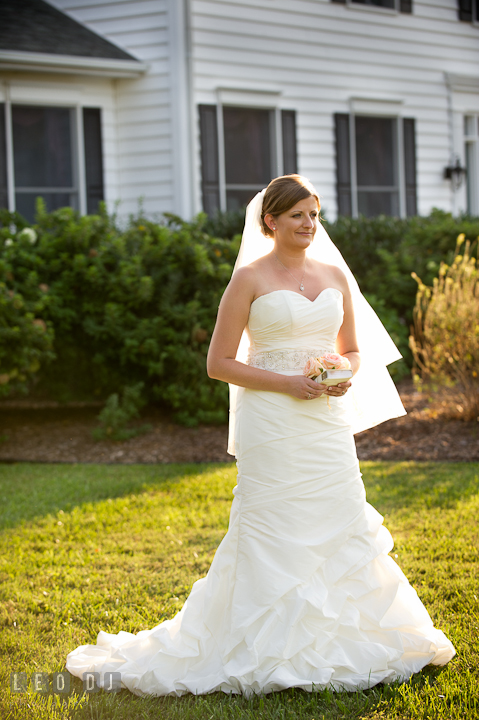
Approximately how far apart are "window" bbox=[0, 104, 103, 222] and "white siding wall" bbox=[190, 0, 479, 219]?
170 cm

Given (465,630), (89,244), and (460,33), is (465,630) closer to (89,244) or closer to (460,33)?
(89,244)

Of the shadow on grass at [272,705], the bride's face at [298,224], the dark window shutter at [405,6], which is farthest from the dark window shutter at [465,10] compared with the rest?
the shadow on grass at [272,705]

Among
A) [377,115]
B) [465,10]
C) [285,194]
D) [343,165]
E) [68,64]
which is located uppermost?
[465,10]

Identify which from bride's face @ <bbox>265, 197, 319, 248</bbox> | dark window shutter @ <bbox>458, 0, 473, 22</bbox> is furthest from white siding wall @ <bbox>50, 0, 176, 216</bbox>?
bride's face @ <bbox>265, 197, 319, 248</bbox>

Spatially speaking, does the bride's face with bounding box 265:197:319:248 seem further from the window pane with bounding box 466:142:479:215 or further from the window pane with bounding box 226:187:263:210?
the window pane with bounding box 466:142:479:215

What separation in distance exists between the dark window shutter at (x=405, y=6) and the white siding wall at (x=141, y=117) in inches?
185

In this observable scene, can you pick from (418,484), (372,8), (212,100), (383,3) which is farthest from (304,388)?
(383,3)

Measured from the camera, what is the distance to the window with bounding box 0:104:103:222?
1108 centimetres

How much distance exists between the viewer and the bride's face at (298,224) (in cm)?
334

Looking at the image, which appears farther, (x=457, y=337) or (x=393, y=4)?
(x=393, y=4)

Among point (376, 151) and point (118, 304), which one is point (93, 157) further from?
point (376, 151)

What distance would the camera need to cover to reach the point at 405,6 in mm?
13031

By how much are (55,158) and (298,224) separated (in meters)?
8.94

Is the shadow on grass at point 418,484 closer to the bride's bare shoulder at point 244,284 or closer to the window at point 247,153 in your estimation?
the bride's bare shoulder at point 244,284
